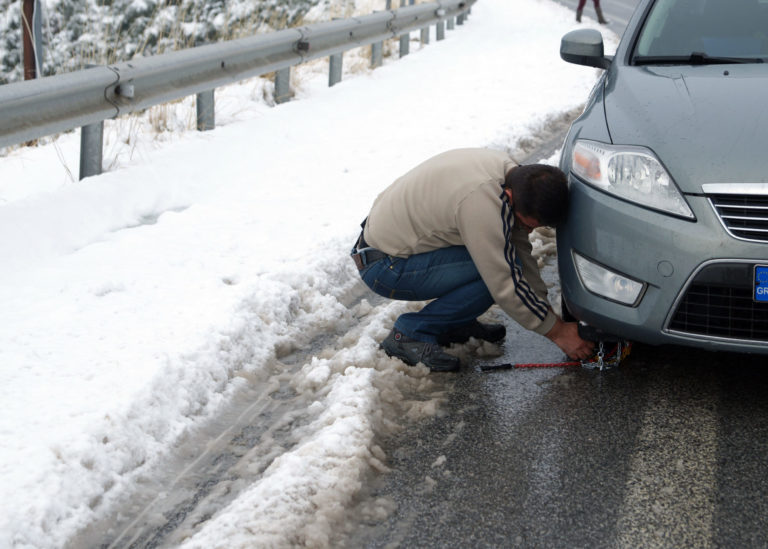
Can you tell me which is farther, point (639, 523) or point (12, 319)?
point (12, 319)

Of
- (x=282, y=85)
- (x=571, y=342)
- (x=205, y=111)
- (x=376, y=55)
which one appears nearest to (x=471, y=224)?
(x=571, y=342)

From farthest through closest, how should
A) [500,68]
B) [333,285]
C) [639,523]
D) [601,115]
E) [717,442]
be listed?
[500,68], [333,285], [601,115], [717,442], [639,523]

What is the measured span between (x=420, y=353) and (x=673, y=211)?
1290 mm

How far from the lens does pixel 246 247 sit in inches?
198

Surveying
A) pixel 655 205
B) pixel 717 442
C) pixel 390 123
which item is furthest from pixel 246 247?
pixel 390 123

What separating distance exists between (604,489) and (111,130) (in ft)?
Answer: 17.9

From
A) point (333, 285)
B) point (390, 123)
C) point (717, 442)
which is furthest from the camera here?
point (390, 123)

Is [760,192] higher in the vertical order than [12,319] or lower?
higher

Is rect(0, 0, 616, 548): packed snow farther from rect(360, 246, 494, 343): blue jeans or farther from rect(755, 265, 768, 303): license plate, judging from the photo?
rect(755, 265, 768, 303): license plate

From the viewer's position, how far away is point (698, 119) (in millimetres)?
3408

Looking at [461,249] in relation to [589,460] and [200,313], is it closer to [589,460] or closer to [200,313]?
[589,460]

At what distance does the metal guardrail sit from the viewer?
4.86 m

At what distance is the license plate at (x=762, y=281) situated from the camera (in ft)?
9.91

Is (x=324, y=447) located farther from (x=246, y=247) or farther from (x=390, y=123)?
(x=390, y=123)
